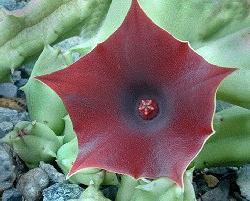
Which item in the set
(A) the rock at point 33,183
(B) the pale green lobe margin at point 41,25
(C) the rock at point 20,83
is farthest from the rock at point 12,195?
(C) the rock at point 20,83

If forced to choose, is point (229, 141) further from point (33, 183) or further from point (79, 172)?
point (33, 183)

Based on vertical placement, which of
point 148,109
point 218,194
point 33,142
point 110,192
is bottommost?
point 218,194

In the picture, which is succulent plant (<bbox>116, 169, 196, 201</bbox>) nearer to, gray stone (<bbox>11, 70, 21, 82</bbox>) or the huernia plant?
the huernia plant

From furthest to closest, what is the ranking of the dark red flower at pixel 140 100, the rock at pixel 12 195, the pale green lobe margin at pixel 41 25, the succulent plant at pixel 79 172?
1. the pale green lobe margin at pixel 41 25
2. the rock at pixel 12 195
3. the succulent plant at pixel 79 172
4. the dark red flower at pixel 140 100

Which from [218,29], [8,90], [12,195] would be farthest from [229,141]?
[8,90]

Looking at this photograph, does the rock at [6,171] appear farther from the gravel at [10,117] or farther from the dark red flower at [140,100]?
the dark red flower at [140,100]

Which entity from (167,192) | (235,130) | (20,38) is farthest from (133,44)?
(20,38)

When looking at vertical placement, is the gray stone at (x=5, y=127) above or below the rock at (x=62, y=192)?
above
